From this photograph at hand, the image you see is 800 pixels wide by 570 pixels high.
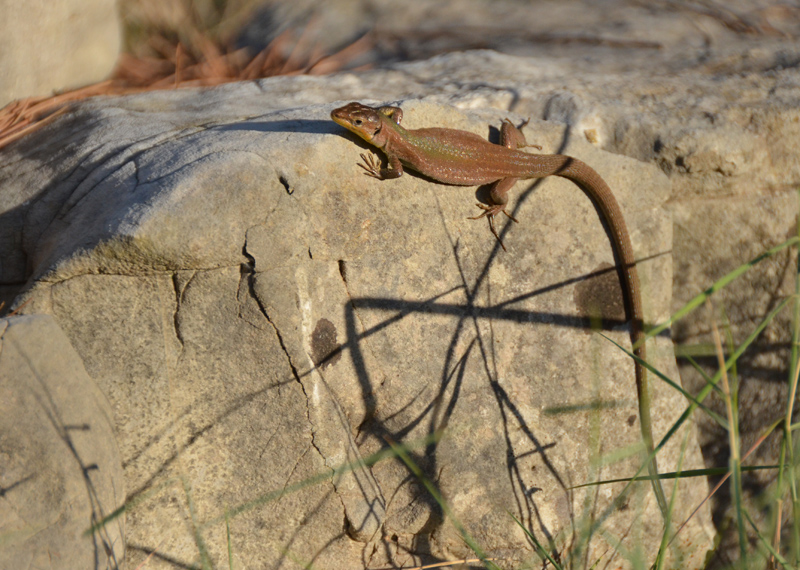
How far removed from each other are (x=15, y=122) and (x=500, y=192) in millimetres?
3215

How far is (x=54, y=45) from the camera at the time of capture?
414 cm

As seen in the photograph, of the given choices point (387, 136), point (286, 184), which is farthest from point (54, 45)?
point (387, 136)

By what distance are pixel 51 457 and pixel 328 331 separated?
121cm

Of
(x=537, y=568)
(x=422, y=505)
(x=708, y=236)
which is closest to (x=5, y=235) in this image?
(x=422, y=505)

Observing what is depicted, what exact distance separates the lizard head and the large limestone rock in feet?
0.34

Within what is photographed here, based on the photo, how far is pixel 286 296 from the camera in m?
2.63

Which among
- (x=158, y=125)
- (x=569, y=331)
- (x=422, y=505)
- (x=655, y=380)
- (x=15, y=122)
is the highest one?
(x=15, y=122)

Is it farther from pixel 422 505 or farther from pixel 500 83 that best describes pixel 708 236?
pixel 422 505

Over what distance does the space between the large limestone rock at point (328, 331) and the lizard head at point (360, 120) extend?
10 cm

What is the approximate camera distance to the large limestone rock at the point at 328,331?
253 centimetres

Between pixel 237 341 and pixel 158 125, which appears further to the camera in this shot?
pixel 158 125

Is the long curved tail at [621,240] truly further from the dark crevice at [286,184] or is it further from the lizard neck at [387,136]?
the dark crevice at [286,184]

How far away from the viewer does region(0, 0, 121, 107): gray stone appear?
379 cm

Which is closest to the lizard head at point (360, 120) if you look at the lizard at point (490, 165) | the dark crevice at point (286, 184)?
the lizard at point (490, 165)
